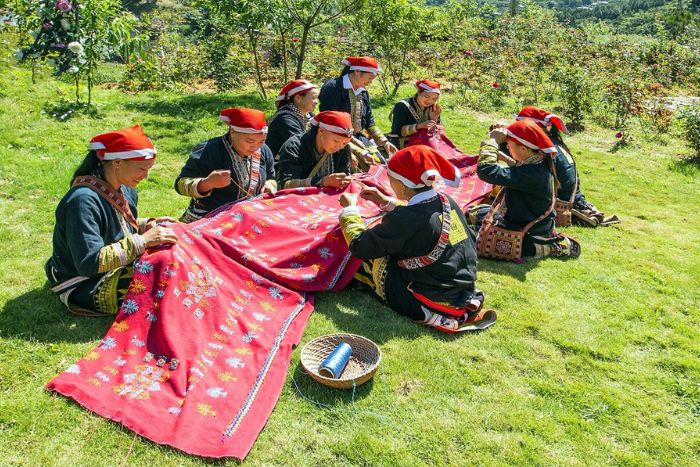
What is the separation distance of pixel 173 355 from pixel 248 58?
1101 cm

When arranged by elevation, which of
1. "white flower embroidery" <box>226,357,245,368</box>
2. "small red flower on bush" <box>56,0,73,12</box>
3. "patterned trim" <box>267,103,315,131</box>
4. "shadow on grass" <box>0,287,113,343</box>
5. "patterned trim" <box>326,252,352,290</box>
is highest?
"small red flower on bush" <box>56,0,73,12</box>

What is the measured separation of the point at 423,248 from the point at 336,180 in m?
1.70

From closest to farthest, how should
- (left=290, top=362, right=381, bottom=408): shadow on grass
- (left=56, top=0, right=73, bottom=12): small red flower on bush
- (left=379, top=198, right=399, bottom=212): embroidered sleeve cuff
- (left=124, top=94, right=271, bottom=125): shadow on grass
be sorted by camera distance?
1. (left=290, top=362, right=381, bottom=408): shadow on grass
2. (left=379, top=198, right=399, bottom=212): embroidered sleeve cuff
3. (left=56, top=0, right=73, bottom=12): small red flower on bush
4. (left=124, top=94, right=271, bottom=125): shadow on grass

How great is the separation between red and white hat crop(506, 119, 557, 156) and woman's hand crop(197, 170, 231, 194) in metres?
2.75

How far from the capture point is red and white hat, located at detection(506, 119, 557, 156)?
204 inches

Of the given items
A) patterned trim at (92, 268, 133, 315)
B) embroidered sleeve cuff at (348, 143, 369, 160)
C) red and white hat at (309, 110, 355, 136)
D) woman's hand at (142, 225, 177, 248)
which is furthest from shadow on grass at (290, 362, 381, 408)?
embroidered sleeve cuff at (348, 143, 369, 160)

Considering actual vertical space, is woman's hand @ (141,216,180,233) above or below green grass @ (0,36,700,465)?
above

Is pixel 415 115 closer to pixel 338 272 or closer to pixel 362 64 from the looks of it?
pixel 362 64

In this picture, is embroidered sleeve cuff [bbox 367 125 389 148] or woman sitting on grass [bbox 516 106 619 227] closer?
woman sitting on grass [bbox 516 106 619 227]

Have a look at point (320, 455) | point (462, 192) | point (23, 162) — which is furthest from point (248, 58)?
point (320, 455)

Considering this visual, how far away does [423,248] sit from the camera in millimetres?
4043

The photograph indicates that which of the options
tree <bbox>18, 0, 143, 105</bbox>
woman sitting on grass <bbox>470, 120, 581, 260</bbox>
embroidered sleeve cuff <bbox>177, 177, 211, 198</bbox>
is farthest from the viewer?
tree <bbox>18, 0, 143, 105</bbox>

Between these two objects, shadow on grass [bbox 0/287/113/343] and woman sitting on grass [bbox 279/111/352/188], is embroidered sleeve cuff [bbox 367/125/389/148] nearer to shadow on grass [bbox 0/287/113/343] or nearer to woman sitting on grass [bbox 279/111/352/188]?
woman sitting on grass [bbox 279/111/352/188]

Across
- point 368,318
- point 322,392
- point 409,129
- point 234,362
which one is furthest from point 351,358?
point 409,129
